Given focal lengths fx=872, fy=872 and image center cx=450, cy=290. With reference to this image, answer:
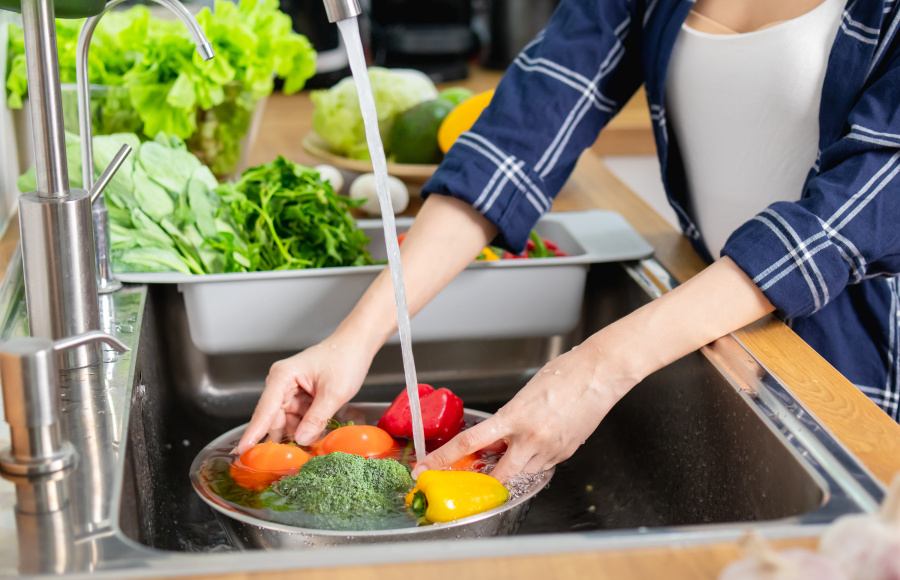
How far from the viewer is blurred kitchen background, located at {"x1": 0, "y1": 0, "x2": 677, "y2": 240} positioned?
2016 millimetres

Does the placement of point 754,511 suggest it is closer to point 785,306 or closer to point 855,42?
point 785,306

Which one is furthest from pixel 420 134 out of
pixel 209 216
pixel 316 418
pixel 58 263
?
A: pixel 58 263

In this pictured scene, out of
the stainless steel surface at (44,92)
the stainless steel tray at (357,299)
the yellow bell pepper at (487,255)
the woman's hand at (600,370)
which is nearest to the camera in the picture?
the stainless steel surface at (44,92)

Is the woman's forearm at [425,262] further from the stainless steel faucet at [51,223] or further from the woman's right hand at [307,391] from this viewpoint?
the stainless steel faucet at [51,223]

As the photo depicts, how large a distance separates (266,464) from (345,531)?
147mm

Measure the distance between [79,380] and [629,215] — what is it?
2.70 ft

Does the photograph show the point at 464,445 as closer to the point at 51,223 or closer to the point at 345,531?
the point at 345,531

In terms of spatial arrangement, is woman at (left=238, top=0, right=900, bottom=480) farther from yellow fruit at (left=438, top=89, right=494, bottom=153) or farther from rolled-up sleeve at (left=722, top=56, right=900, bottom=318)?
yellow fruit at (left=438, top=89, right=494, bottom=153)

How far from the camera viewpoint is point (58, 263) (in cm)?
70

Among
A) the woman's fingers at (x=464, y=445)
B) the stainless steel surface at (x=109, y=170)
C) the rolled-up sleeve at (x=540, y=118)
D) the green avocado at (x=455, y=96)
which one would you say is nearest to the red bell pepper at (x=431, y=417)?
the woman's fingers at (x=464, y=445)

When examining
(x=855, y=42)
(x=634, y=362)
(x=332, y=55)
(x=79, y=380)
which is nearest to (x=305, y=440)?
(x=79, y=380)

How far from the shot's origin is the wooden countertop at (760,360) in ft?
1.64

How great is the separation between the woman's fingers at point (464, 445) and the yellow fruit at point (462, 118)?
26.2 inches

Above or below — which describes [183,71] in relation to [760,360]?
above
